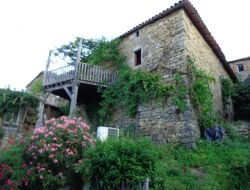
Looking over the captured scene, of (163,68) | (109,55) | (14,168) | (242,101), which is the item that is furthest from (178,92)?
(242,101)

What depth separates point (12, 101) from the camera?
1095 centimetres

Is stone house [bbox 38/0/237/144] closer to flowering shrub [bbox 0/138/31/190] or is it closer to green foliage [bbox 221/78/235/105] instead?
green foliage [bbox 221/78/235/105]

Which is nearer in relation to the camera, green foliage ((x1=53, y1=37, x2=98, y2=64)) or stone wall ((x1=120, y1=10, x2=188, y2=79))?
stone wall ((x1=120, y1=10, x2=188, y2=79))

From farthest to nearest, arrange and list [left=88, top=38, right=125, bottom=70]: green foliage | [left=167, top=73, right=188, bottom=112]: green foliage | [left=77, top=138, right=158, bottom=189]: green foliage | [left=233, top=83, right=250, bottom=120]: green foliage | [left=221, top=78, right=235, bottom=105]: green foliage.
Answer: [left=233, top=83, right=250, bottom=120]: green foliage < [left=221, top=78, right=235, bottom=105]: green foliage < [left=88, top=38, right=125, bottom=70]: green foliage < [left=167, top=73, right=188, bottom=112]: green foliage < [left=77, top=138, right=158, bottom=189]: green foliage

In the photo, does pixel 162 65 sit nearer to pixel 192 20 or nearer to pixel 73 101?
pixel 192 20

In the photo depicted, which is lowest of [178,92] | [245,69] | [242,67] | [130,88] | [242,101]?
[178,92]

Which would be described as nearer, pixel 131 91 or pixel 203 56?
pixel 131 91

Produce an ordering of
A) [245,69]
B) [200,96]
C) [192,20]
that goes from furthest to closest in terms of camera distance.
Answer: [245,69], [192,20], [200,96]

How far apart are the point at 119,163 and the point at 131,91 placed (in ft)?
19.3

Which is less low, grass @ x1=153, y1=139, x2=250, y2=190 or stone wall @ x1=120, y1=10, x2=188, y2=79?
stone wall @ x1=120, y1=10, x2=188, y2=79

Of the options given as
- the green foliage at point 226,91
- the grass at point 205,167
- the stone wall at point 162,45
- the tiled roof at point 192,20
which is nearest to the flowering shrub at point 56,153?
the grass at point 205,167

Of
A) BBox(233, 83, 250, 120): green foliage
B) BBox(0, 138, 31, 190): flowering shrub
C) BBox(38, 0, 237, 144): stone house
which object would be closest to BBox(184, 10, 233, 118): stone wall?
BBox(38, 0, 237, 144): stone house

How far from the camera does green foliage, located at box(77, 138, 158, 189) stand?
3887mm

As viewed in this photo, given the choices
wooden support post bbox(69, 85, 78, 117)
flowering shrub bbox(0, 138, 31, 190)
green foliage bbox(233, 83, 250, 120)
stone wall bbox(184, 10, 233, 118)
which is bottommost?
flowering shrub bbox(0, 138, 31, 190)
